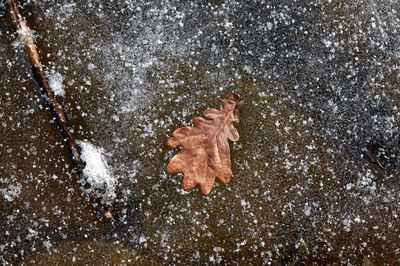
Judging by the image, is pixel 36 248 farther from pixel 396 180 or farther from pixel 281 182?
pixel 396 180

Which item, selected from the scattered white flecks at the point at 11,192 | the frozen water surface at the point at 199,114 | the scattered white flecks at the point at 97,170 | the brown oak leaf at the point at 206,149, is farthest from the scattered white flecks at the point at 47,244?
the brown oak leaf at the point at 206,149

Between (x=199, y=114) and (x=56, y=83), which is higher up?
(x=56, y=83)

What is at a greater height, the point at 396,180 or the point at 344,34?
the point at 344,34

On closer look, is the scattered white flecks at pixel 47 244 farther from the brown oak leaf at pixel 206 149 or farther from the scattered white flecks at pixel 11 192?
the brown oak leaf at pixel 206 149

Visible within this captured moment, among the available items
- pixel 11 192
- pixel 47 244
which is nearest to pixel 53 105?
pixel 11 192

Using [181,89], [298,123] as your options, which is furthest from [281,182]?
[181,89]

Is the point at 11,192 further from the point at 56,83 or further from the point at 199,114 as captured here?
the point at 199,114
